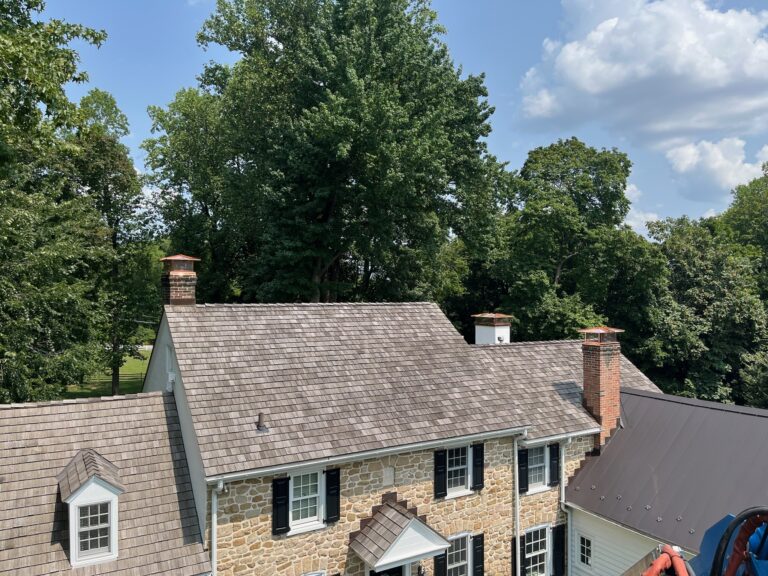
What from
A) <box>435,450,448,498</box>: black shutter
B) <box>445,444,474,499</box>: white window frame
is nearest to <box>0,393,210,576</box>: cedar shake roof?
<box>435,450,448,498</box>: black shutter

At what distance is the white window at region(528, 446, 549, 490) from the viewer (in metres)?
14.0

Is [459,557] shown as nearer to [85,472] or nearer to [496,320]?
[496,320]

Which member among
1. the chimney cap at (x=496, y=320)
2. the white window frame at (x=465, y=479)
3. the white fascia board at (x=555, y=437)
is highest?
the chimney cap at (x=496, y=320)

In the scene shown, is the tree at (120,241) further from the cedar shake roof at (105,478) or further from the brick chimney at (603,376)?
the brick chimney at (603,376)

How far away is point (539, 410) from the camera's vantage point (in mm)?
14312

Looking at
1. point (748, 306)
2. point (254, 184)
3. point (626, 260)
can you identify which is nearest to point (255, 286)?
point (254, 184)

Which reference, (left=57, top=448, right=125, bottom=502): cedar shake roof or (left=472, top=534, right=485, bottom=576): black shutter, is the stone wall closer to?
(left=472, top=534, right=485, bottom=576): black shutter

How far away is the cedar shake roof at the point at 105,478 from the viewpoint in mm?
9062

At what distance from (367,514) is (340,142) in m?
15.2

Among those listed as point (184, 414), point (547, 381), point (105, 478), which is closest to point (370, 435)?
point (184, 414)

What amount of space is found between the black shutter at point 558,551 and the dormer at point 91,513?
10.7 m

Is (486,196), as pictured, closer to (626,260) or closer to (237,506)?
(626,260)

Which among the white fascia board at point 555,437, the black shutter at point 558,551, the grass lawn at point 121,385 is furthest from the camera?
the grass lawn at point 121,385

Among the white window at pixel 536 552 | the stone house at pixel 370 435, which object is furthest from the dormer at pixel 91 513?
the white window at pixel 536 552
